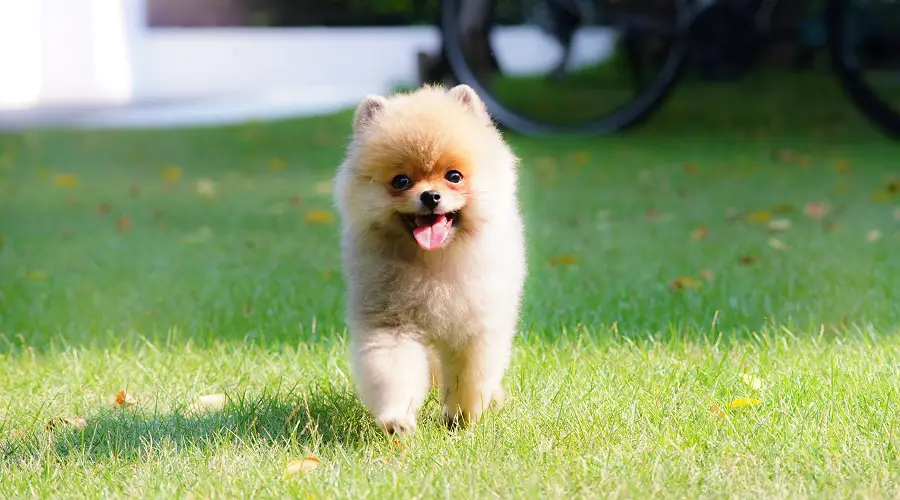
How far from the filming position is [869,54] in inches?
363

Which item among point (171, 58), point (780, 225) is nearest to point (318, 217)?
point (780, 225)

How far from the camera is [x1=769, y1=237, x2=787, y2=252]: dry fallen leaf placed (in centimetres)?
575

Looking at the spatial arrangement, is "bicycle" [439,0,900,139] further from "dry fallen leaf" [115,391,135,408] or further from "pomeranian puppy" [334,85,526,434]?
"pomeranian puppy" [334,85,526,434]

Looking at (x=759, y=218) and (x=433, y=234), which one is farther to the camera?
(x=759, y=218)

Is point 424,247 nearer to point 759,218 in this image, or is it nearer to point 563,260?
point 563,260

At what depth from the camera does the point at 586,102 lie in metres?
10.1

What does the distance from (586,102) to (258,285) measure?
550 cm

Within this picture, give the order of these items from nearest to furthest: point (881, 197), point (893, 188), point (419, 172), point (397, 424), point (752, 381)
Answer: point (397, 424), point (419, 172), point (752, 381), point (881, 197), point (893, 188)

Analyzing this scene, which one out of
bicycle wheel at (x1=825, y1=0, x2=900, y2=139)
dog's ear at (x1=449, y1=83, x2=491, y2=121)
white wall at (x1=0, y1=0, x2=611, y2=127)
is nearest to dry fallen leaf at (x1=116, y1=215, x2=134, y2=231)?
dog's ear at (x1=449, y1=83, x2=491, y2=121)

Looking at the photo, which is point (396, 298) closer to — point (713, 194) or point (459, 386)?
point (459, 386)

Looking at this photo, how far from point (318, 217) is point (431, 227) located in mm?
4086

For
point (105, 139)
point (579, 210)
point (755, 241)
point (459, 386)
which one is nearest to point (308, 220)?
point (579, 210)

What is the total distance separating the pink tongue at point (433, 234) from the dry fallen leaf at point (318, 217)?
13.0 ft

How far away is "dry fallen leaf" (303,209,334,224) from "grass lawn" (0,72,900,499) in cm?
3
